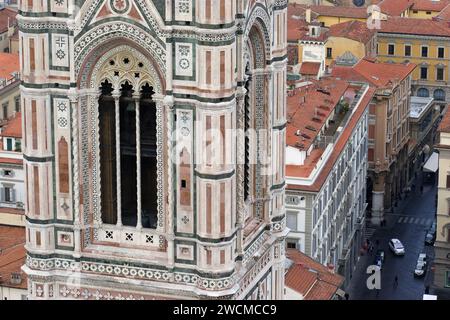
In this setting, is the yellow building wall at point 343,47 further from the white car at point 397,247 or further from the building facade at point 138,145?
the building facade at point 138,145

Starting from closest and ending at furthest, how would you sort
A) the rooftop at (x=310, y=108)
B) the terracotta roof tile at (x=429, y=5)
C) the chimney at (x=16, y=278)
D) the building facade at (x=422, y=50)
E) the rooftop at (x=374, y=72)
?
the chimney at (x=16, y=278) < the rooftop at (x=310, y=108) < the rooftop at (x=374, y=72) < the building facade at (x=422, y=50) < the terracotta roof tile at (x=429, y=5)

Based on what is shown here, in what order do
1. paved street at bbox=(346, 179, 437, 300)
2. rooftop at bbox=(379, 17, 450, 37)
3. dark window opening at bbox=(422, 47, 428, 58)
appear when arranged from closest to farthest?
paved street at bbox=(346, 179, 437, 300), rooftop at bbox=(379, 17, 450, 37), dark window opening at bbox=(422, 47, 428, 58)

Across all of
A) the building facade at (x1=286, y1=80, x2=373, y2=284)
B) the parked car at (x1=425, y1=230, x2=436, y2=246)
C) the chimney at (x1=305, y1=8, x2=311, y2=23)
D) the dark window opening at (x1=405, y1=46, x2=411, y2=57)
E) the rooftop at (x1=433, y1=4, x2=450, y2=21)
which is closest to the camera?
the building facade at (x1=286, y1=80, x2=373, y2=284)

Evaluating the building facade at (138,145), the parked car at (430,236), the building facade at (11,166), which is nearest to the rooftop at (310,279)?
the building facade at (11,166)

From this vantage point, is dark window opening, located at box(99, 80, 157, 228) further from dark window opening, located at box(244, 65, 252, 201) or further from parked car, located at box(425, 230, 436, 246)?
parked car, located at box(425, 230, 436, 246)

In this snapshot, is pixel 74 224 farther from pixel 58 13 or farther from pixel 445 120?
pixel 445 120

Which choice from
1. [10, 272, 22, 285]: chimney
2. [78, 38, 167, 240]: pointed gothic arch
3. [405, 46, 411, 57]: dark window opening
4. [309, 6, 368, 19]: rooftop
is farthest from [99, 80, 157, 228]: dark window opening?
[309, 6, 368, 19]: rooftop

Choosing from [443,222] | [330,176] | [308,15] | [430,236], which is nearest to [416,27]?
[308,15]

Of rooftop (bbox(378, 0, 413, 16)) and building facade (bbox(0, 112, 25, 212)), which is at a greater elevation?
rooftop (bbox(378, 0, 413, 16))
